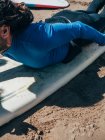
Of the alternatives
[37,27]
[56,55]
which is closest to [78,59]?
[56,55]

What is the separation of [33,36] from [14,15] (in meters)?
0.23

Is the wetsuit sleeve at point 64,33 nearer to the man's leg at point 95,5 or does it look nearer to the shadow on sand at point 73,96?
the shadow on sand at point 73,96

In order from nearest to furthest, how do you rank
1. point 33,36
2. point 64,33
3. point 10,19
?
1. point 10,19
2. point 33,36
3. point 64,33

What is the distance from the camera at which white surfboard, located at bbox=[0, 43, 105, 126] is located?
2760 mm

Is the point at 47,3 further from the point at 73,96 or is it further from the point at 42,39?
the point at 42,39

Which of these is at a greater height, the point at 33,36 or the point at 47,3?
the point at 33,36

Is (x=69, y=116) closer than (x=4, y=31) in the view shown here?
No

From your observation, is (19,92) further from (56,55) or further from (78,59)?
(78,59)

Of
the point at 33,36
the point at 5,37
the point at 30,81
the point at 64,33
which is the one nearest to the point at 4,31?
the point at 5,37

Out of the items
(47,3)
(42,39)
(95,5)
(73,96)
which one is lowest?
(47,3)

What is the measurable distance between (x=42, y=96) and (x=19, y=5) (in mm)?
760

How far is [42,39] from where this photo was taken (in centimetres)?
265

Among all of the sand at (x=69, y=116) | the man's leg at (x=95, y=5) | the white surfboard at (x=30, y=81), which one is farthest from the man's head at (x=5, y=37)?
the man's leg at (x=95, y=5)

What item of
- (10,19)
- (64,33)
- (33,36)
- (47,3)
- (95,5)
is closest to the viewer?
(10,19)
